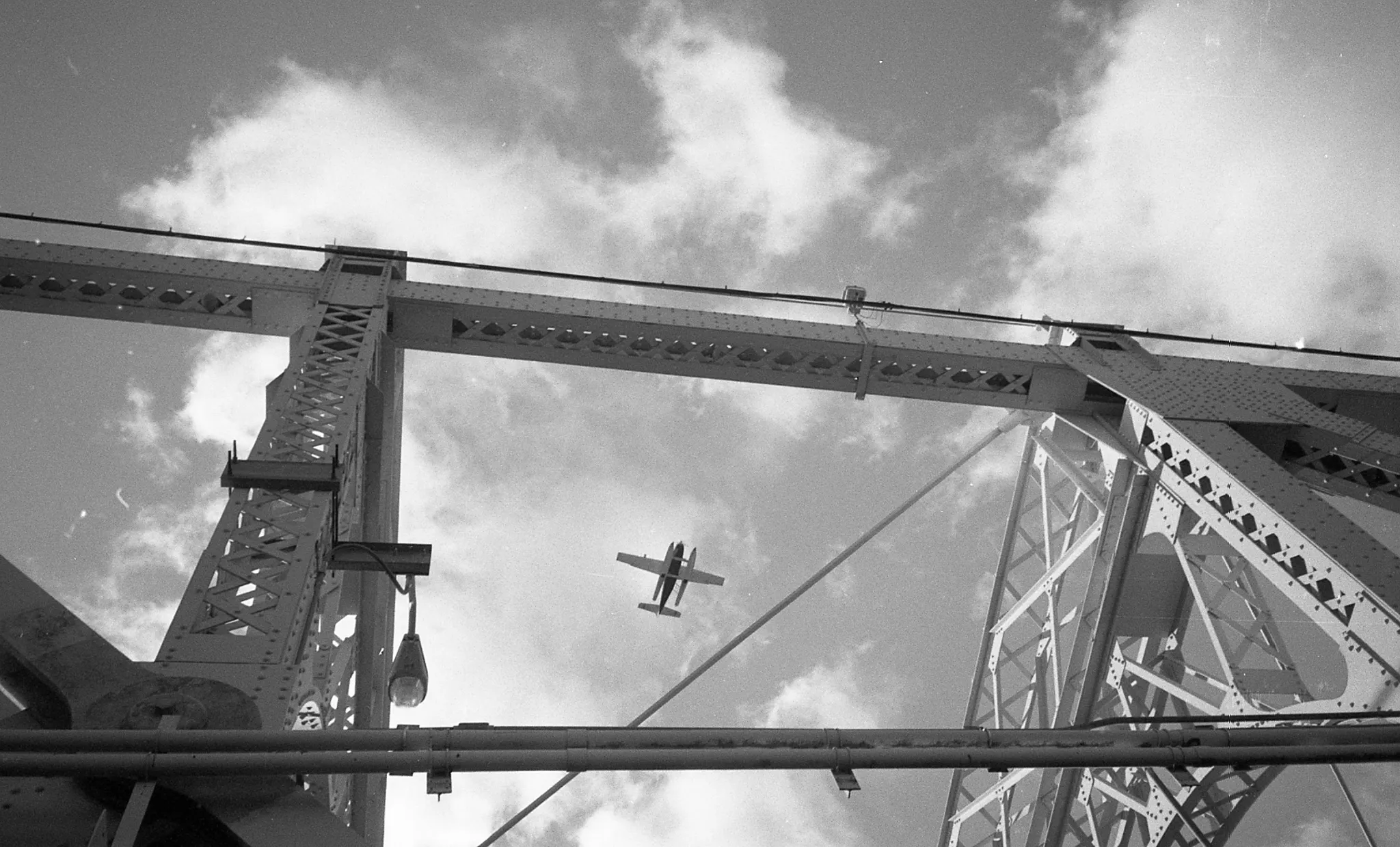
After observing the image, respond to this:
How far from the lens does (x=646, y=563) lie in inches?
1019

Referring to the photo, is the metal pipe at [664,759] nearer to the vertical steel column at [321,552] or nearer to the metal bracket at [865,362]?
the vertical steel column at [321,552]

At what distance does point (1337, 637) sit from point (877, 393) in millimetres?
4729

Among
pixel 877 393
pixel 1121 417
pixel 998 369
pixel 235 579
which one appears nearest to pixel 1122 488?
pixel 1121 417

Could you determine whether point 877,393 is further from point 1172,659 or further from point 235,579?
point 235,579

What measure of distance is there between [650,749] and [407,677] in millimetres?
2619

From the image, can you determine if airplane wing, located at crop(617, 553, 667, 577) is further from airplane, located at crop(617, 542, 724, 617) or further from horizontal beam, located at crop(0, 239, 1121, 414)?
horizontal beam, located at crop(0, 239, 1121, 414)

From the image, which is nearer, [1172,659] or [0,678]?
[0,678]

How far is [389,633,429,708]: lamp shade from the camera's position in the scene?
22.7 ft

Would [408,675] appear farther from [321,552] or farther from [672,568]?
[672,568]

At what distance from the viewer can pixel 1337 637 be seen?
24.4ft

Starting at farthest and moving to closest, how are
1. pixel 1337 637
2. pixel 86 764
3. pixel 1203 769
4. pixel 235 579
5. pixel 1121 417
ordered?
pixel 1121 417 < pixel 1203 769 < pixel 1337 637 < pixel 235 579 < pixel 86 764

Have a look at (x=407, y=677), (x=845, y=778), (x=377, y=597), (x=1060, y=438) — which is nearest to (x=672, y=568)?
(x=1060, y=438)

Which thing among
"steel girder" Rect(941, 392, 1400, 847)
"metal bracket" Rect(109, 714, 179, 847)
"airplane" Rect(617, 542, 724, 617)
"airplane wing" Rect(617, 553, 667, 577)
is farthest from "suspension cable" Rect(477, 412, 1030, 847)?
"airplane wing" Rect(617, 553, 667, 577)

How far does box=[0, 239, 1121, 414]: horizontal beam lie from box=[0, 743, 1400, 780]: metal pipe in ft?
18.6
